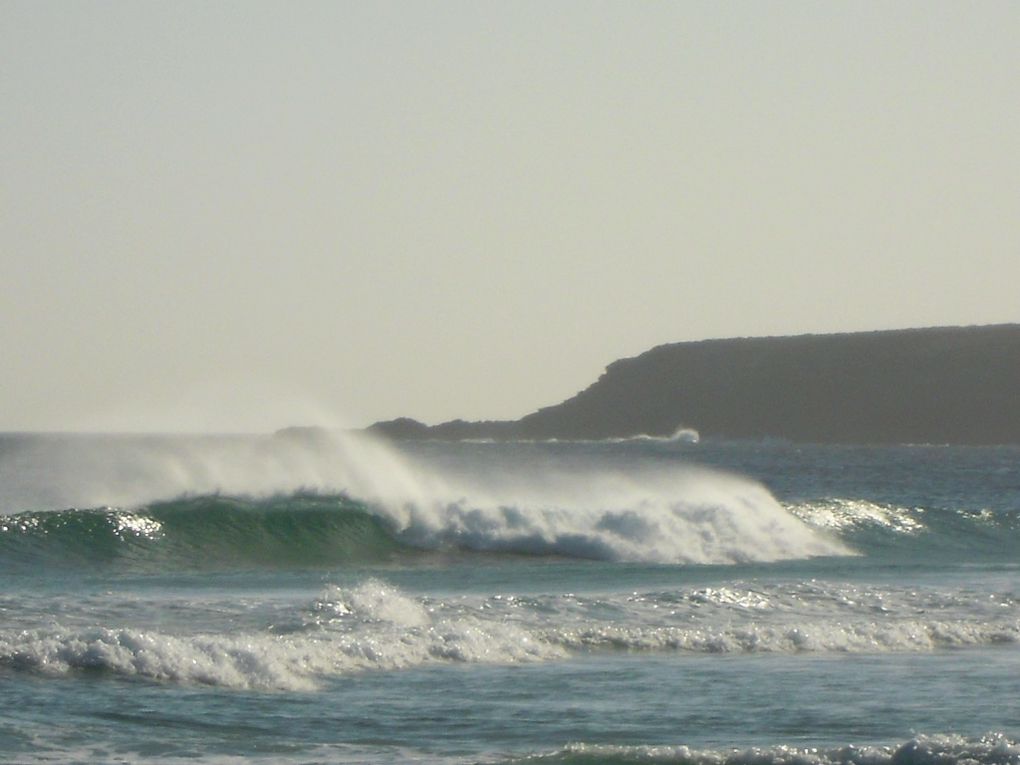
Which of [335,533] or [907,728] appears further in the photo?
[335,533]

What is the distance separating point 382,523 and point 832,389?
92950mm

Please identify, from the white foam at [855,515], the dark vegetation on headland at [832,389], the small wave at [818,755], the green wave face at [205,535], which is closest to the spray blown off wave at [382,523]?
the green wave face at [205,535]

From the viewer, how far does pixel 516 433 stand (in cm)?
13900

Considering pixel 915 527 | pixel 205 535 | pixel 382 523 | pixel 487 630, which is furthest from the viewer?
pixel 915 527

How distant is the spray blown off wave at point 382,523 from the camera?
25.6 meters

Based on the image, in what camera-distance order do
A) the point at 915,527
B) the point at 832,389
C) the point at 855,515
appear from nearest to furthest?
1. the point at 915,527
2. the point at 855,515
3. the point at 832,389

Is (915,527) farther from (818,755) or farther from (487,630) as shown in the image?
(818,755)

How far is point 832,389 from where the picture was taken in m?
119

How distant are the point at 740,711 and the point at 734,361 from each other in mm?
111820

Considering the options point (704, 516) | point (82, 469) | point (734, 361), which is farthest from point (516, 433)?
point (704, 516)

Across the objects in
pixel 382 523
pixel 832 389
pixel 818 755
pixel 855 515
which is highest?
pixel 832 389

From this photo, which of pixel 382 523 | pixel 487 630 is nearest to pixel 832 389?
pixel 382 523

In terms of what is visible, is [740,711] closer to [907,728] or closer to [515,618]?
[907,728]

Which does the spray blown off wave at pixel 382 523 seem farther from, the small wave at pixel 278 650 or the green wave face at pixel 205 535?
the small wave at pixel 278 650
